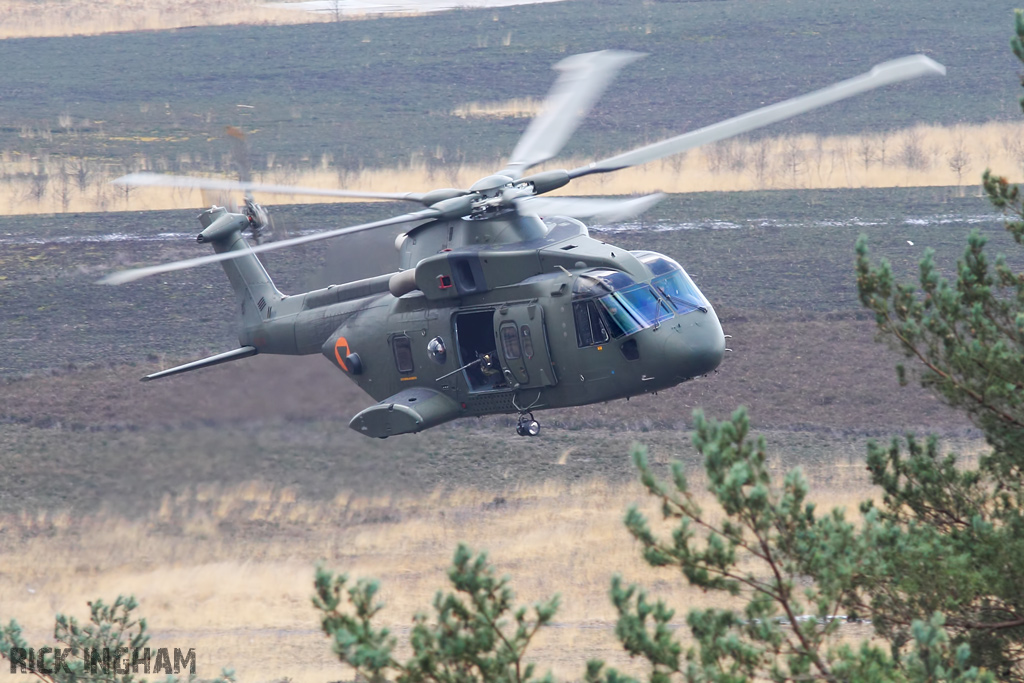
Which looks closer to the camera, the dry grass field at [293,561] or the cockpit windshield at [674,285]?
the cockpit windshield at [674,285]

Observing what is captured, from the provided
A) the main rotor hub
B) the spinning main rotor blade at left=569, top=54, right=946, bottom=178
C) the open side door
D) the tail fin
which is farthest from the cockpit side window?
the tail fin

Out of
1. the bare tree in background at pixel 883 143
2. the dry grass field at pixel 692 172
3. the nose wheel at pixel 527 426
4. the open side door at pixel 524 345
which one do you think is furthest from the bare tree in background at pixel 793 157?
the open side door at pixel 524 345

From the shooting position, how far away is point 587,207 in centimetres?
1789

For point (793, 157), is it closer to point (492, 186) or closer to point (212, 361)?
point (212, 361)

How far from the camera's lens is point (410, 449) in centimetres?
2348

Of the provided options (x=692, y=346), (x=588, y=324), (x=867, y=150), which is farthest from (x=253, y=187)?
(x=867, y=150)

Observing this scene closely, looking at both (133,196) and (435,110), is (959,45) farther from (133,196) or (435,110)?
(133,196)

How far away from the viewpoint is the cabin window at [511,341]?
18.5 m

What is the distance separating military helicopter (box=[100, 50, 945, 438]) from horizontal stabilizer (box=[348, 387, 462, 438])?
0.02 meters

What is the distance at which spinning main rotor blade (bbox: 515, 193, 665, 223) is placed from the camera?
17172 millimetres

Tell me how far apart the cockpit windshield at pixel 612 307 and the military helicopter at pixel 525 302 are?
0.02 metres

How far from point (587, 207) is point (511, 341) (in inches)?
85.2

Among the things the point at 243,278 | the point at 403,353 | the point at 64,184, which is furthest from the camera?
the point at 64,184

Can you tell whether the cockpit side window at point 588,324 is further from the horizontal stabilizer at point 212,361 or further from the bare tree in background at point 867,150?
the bare tree in background at point 867,150
